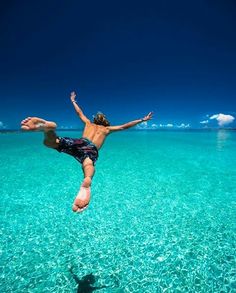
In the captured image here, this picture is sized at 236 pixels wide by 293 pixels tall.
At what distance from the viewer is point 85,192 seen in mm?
→ 3480

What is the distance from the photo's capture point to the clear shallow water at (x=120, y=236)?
5.10 m

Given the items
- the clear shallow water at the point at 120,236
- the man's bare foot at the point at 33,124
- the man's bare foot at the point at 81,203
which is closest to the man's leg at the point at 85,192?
the man's bare foot at the point at 81,203

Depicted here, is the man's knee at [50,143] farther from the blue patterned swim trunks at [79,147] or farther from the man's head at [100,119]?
the man's head at [100,119]

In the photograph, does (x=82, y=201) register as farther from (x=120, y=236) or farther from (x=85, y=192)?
(x=120, y=236)

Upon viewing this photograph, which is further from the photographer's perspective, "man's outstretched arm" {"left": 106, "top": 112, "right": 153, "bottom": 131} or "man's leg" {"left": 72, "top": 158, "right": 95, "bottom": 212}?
"man's outstretched arm" {"left": 106, "top": 112, "right": 153, "bottom": 131}

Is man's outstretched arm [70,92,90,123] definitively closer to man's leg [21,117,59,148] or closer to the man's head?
the man's head

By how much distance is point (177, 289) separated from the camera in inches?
191

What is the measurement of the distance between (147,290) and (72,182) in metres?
7.52

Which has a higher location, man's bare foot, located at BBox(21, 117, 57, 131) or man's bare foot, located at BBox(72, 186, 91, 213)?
man's bare foot, located at BBox(21, 117, 57, 131)

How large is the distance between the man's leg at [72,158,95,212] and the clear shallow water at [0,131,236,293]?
8.86ft

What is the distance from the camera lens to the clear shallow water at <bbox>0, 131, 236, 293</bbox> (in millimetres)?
5102

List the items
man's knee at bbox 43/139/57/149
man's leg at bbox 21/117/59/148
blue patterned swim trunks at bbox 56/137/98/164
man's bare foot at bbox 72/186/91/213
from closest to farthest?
man's bare foot at bbox 72/186/91/213
man's leg at bbox 21/117/59/148
man's knee at bbox 43/139/57/149
blue patterned swim trunks at bbox 56/137/98/164

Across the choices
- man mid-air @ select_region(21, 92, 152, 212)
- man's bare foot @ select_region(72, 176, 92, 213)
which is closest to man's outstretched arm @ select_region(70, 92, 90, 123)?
man mid-air @ select_region(21, 92, 152, 212)

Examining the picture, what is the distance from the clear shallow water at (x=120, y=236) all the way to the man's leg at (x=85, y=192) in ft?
8.86
